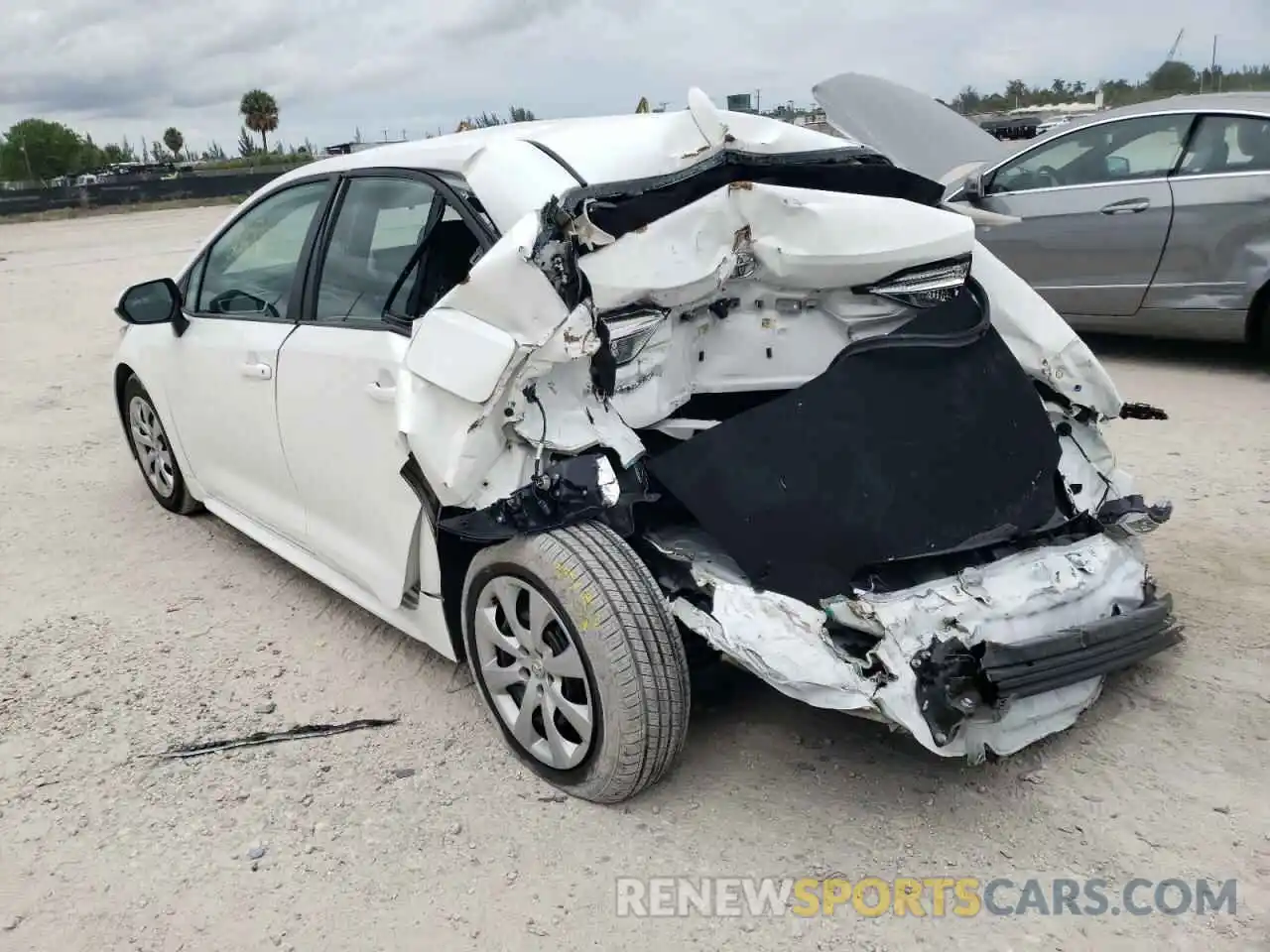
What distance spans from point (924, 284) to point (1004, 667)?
1.21 meters

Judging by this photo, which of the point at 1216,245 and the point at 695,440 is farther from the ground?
the point at 1216,245

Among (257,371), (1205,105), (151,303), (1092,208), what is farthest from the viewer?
(1092,208)

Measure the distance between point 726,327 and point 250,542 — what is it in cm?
266

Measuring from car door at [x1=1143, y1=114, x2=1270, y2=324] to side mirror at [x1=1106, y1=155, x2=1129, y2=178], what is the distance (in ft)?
1.19

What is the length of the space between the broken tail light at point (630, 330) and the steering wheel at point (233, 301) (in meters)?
1.46

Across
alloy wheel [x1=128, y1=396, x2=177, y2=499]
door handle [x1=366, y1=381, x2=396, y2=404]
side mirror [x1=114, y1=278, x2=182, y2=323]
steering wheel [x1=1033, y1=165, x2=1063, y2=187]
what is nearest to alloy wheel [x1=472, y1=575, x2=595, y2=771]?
door handle [x1=366, y1=381, x2=396, y2=404]

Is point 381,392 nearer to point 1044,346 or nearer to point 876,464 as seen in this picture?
point 876,464

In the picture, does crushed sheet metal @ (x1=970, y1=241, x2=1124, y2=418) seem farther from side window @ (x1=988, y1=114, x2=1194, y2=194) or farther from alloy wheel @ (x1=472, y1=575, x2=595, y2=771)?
side window @ (x1=988, y1=114, x2=1194, y2=194)

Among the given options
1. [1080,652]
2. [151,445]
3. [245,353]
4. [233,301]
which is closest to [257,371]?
[245,353]

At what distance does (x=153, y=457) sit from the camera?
498 centimetres

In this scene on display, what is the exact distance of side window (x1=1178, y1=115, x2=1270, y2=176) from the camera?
19.3 feet

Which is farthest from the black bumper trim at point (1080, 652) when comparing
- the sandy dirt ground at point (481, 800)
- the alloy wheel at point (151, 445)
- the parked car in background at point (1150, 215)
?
the alloy wheel at point (151, 445)

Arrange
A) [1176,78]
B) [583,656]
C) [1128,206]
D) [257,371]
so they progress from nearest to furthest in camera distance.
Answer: [583,656] → [257,371] → [1128,206] → [1176,78]

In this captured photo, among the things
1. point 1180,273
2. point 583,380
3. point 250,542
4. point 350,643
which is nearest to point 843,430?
point 583,380
